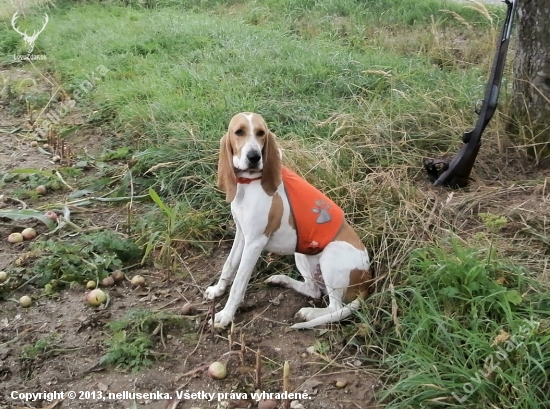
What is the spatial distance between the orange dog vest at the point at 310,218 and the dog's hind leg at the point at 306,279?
11 cm

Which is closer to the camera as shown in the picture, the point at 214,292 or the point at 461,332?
the point at 461,332

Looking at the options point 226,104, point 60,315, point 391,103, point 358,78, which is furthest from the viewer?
point 358,78

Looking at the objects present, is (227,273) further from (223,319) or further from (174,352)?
(174,352)

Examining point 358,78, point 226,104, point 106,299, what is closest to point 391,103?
point 358,78

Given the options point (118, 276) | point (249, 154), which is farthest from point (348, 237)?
point (118, 276)

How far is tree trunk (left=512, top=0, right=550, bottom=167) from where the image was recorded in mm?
3891

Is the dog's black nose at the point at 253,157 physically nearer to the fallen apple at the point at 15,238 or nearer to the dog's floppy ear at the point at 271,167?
the dog's floppy ear at the point at 271,167

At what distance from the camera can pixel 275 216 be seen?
119 inches

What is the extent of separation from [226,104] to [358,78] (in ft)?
4.47

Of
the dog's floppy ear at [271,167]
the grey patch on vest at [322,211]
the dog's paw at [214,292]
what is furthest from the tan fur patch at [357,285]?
the dog's paw at [214,292]

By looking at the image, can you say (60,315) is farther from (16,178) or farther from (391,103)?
(391,103)

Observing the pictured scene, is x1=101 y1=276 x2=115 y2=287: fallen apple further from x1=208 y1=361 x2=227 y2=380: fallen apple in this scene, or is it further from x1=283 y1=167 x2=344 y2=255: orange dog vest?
x1=283 y1=167 x2=344 y2=255: orange dog vest

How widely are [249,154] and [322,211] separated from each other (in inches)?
20.9

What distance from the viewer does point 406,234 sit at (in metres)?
3.31
